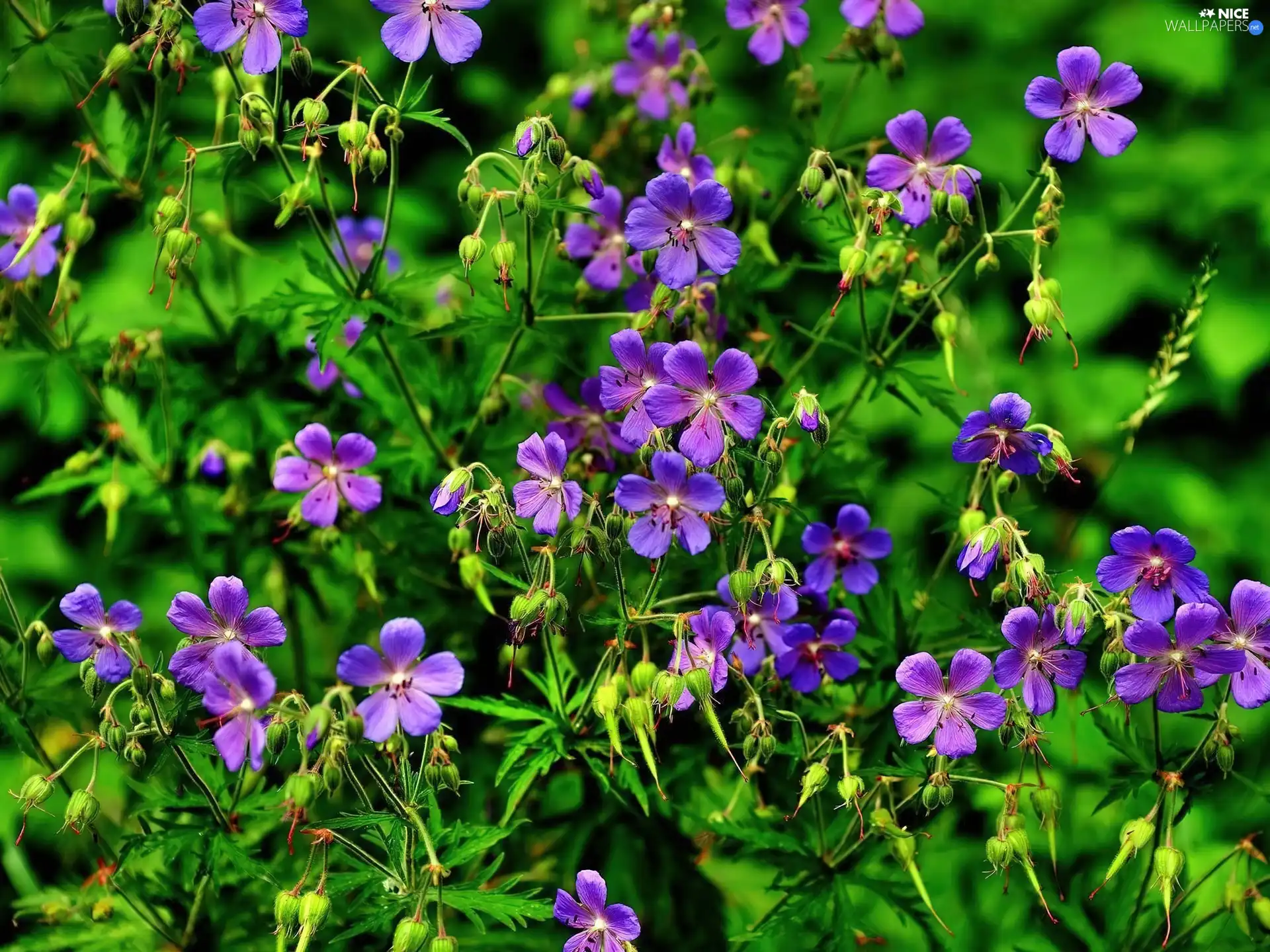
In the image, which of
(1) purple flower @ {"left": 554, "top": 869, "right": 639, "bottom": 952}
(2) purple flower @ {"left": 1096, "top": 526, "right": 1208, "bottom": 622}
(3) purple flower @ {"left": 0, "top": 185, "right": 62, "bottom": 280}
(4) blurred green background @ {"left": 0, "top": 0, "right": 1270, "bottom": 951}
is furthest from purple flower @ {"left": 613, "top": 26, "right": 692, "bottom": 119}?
(1) purple flower @ {"left": 554, "top": 869, "right": 639, "bottom": 952}

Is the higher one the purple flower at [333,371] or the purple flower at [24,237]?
the purple flower at [24,237]

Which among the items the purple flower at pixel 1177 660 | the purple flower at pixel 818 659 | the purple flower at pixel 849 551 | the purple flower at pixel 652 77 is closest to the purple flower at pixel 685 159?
the purple flower at pixel 652 77

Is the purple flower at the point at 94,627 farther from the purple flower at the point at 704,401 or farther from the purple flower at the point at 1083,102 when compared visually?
the purple flower at the point at 1083,102

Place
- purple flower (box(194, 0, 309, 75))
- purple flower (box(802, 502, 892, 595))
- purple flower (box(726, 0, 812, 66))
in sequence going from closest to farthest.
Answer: purple flower (box(194, 0, 309, 75)), purple flower (box(802, 502, 892, 595)), purple flower (box(726, 0, 812, 66))

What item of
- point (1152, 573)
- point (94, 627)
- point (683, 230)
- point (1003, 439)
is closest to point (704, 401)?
point (683, 230)

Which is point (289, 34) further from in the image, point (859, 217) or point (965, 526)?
point (965, 526)

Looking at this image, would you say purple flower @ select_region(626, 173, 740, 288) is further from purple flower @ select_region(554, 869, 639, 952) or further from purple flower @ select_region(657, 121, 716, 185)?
purple flower @ select_region(554, 869, 639, 952)

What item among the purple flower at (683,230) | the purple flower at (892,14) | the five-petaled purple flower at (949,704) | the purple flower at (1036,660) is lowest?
the five-petaled purple flower at (949,704)
